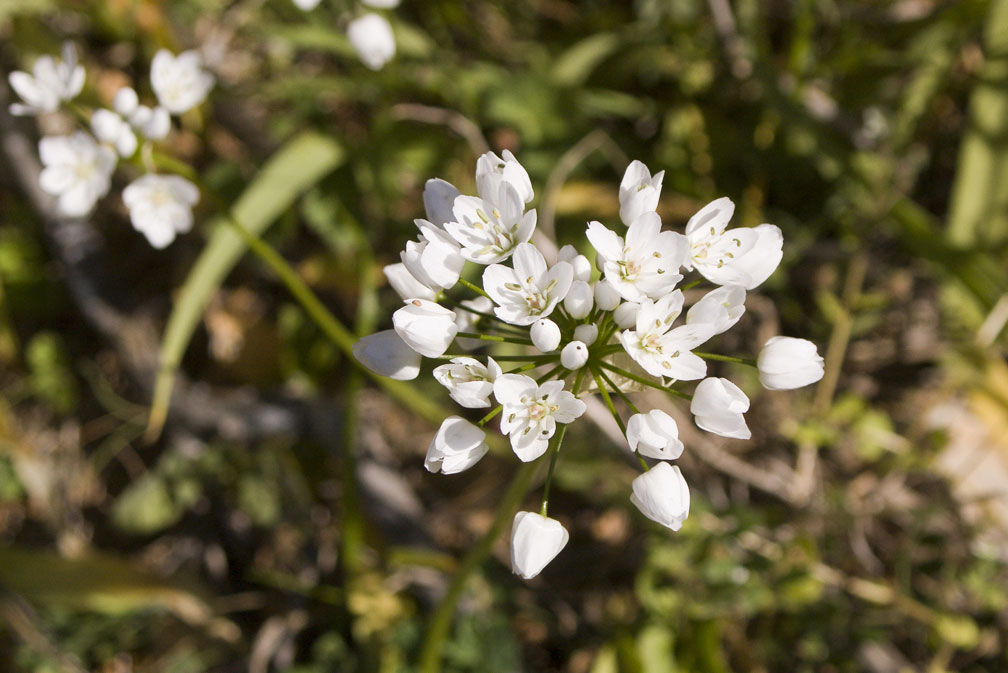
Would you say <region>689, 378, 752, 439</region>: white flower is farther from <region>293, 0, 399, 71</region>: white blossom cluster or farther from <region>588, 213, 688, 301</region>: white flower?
<region>293, 0, 399, 71</region>: white blossom cluster

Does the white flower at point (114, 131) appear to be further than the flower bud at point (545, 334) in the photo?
Yes

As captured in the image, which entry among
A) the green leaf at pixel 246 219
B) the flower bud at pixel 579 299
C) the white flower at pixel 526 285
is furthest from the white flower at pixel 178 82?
the flower bud at pixel 579 299

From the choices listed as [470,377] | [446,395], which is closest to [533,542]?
[470,377]

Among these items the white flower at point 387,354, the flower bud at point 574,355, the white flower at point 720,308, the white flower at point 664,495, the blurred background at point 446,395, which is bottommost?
the blurred background at point 446,395

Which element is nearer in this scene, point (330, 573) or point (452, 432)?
point (452, 432)

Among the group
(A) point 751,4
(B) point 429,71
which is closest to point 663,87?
(A) point 751,4

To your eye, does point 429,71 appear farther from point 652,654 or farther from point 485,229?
point 652,654

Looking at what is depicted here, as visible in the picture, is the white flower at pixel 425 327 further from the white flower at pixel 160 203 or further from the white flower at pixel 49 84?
the white flower at pixel 49 84
